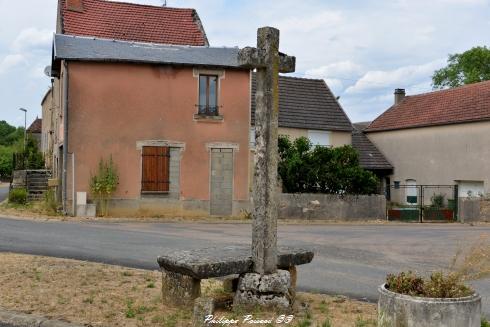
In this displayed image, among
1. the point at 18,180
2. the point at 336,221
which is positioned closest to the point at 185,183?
the point at 336,221

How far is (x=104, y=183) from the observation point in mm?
19656

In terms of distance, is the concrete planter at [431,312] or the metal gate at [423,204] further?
the metal gate at [423,204]

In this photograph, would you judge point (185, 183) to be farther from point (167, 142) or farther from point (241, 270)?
point (241, 270)

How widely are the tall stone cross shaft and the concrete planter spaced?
1522 mm

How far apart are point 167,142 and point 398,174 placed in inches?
643

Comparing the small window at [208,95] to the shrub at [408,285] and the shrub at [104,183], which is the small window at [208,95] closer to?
the shrub at [104,183]

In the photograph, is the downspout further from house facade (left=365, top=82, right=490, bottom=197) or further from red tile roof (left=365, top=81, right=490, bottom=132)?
red tile roof (left=365, top=81, right=490, bottom=132)

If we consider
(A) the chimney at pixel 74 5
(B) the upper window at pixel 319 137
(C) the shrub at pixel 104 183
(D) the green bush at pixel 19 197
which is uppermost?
(A) the chimney at pixel 74 5

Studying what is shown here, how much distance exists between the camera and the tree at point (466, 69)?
47806mm

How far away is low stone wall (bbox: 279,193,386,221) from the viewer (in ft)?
70.8

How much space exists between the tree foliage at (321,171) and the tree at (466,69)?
2935 cm

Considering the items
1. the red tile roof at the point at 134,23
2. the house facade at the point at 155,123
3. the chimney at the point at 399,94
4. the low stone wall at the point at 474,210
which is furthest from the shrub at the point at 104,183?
the chimney at the point at 399,94

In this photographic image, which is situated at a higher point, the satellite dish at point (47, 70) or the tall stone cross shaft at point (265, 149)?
the satellite dish at point (47, 70)

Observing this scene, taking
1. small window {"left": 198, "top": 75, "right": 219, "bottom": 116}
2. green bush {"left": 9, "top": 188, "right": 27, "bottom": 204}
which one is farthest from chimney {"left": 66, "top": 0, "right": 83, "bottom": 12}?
green bush {"left": 9, "top": 188, "right": 27, "bottom": 204}
